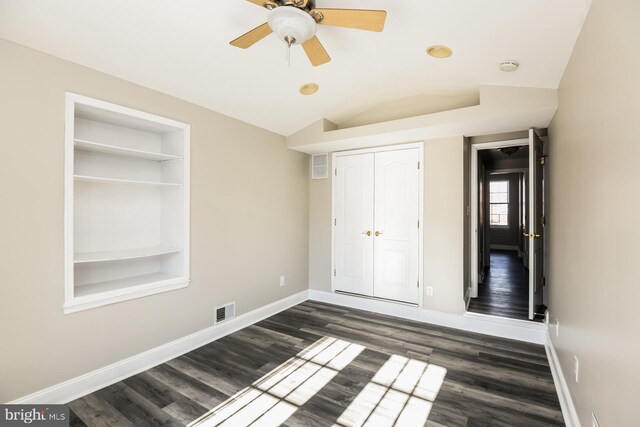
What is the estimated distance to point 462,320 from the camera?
3.67 m

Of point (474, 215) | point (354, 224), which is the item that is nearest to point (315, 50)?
point (354, 224)

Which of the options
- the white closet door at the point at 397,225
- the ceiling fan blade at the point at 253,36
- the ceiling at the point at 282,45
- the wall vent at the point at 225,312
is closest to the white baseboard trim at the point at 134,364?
the wall vent at the point at 225,312

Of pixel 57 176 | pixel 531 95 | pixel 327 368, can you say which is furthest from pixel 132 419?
pixel 531 95

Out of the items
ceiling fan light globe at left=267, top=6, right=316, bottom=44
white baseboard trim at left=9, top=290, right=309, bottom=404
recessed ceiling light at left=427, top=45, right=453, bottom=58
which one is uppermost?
recessed ceiling light at left=427, top=45, right=453, bottom=58

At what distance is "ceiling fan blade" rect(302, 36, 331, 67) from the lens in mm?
2021

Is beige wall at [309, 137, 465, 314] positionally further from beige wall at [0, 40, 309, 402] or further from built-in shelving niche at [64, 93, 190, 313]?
built-in shelving niche at [64, 93, 190, 313]

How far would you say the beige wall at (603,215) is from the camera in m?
1.13

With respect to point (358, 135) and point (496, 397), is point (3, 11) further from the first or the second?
point (496, 397)

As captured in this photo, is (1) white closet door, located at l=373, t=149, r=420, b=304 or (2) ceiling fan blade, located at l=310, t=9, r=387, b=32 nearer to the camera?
(2) ceiling fan blade, located at l=310, t=9, r=387, b=32

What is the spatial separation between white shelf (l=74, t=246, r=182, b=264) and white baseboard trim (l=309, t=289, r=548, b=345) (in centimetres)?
252

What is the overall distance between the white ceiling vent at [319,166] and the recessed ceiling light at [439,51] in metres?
2.32

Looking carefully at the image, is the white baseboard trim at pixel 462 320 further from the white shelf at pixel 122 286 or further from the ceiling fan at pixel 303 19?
the ceiling fan at pixel 303 19

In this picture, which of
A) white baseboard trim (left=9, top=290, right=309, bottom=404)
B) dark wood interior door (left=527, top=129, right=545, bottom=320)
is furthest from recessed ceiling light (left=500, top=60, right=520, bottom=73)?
white baseboard trim (left=9, top=290, right=309, bottom=404)

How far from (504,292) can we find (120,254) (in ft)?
16.8
